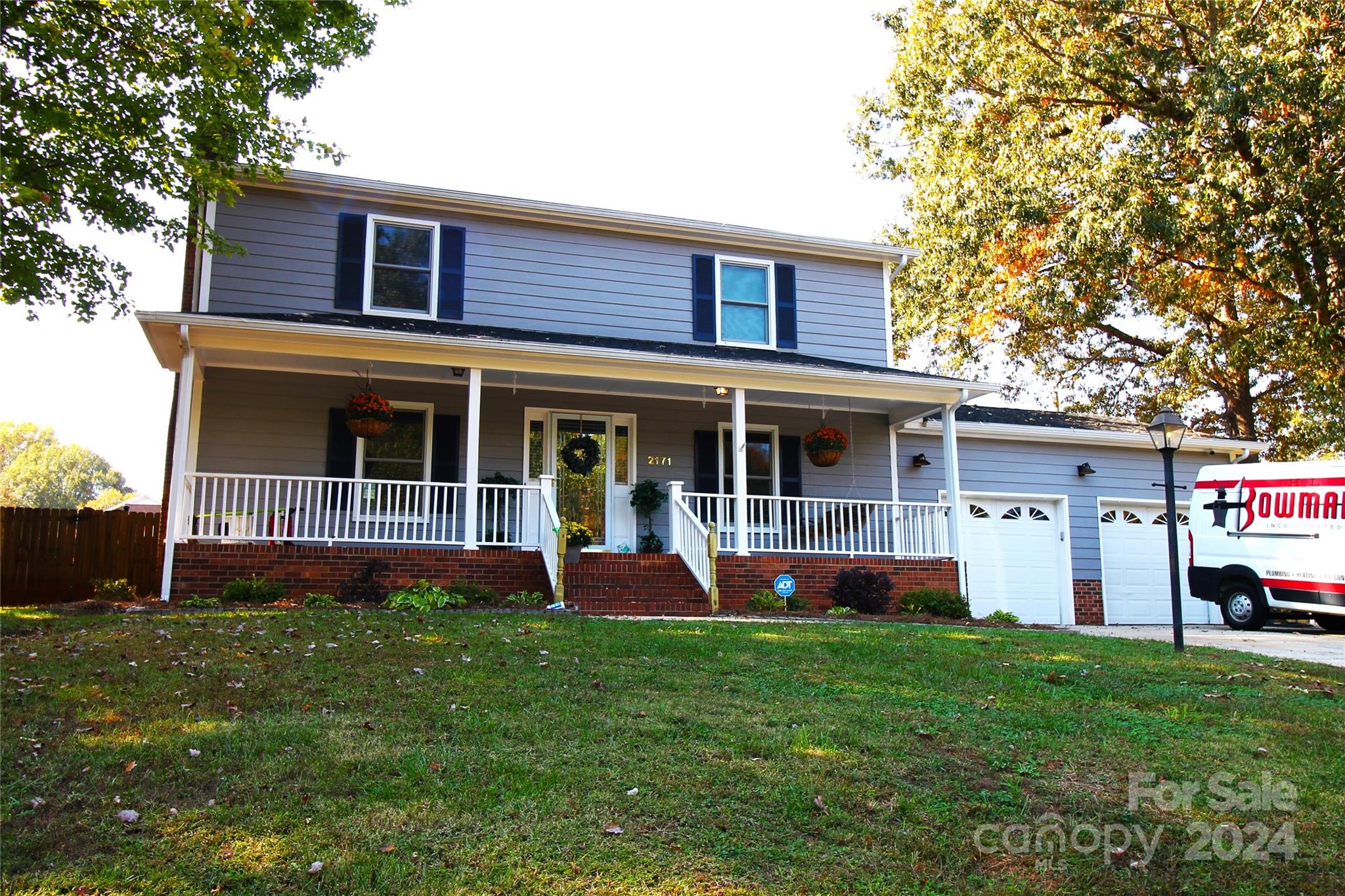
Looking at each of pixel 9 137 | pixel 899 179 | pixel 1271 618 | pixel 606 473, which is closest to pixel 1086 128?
pixel 899 179

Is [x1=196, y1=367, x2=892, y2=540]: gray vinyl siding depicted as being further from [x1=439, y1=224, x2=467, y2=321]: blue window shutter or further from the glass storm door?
[x1=439, y1=224, x2=467, y2=321]: blue window shutter

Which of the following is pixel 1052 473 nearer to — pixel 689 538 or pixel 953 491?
pixel 953 491

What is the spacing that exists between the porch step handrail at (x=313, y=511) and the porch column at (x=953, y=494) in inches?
276

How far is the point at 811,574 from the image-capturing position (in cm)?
1246

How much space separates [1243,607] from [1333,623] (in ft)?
3.74

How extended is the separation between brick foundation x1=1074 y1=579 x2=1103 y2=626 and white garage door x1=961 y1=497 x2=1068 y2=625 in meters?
0.39

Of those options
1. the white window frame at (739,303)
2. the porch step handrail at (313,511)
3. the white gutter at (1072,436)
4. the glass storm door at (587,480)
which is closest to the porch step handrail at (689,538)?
the glass storm door at (587,480)

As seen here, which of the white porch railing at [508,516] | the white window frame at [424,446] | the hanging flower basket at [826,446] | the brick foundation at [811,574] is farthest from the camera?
the hanging flower basket at [826,446]

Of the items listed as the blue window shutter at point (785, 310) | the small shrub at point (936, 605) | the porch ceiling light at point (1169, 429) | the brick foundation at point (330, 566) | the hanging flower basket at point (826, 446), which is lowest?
the small shrub at point (936, 605)

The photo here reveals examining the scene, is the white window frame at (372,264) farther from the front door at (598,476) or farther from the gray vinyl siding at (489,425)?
the front door at (598,476)

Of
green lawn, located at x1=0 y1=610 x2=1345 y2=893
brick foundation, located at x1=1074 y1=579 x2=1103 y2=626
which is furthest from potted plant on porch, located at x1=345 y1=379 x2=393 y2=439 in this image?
brick foundation, located at x1=1074 y1=579 x2=1103 y2=626

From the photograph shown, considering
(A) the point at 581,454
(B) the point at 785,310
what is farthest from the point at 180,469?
(B) the point at 785,310

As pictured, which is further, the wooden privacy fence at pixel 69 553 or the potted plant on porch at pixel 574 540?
the potted plant on porch at pixel 574 540

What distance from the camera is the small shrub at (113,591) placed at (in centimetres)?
1088
